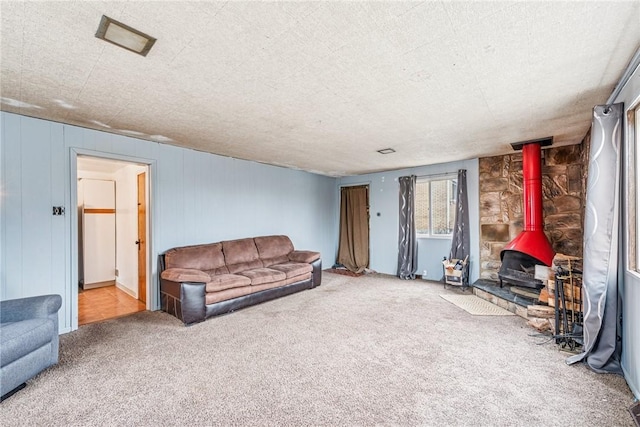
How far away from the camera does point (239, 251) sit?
15.3 feet

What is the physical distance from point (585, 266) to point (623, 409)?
1.01 metres

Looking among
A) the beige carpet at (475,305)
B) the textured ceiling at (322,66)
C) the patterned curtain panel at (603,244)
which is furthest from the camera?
the beige carpet at (475,305)

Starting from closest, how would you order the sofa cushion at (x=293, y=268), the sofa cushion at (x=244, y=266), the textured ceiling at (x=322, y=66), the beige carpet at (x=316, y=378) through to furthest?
the textured ceiling at (x=322, y=66)
the beige carpet at (x=316, y=378)
the sofa cushion at (x=244, y=266)
the sofa cushion at (x=293, y=268)

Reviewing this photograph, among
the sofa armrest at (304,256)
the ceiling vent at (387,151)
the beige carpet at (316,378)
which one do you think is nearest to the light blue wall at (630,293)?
the beige carpet at (316,378)

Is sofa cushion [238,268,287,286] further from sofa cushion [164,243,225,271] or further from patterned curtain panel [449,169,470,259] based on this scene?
patterned curtain panel [449,169,470,259]

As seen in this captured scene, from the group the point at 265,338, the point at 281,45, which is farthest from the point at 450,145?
the point at 265,338

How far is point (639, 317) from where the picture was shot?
189cm

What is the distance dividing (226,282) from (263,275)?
0.63 meters

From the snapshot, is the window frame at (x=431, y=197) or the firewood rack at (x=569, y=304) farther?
the window frame at (x=431, y=197)

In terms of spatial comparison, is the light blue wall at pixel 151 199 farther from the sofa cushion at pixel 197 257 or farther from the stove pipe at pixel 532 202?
the stove pipe at pixel 532 202

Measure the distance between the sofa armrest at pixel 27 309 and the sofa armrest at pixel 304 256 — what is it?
3.44 metres

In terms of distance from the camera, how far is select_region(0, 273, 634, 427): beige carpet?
5.94 feet

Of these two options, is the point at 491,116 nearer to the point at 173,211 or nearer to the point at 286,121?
the point at 286,121

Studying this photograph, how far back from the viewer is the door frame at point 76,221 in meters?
3.24
